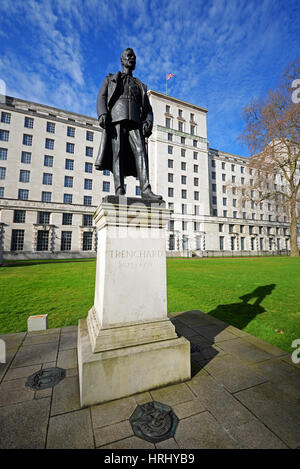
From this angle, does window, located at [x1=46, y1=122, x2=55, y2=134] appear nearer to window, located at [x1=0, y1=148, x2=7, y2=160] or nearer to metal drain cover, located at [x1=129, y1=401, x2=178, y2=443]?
window, located at [x1=0, y1=148, x2=7, y2=160]

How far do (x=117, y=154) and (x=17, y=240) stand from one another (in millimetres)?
A: 35093

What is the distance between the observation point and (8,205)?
31.4 meters

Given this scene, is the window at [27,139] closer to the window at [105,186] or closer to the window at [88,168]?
the window at [88,168]

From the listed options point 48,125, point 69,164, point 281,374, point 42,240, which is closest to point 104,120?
point 281,374

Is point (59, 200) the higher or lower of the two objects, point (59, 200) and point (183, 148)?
the lower

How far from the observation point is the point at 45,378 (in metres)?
2.78

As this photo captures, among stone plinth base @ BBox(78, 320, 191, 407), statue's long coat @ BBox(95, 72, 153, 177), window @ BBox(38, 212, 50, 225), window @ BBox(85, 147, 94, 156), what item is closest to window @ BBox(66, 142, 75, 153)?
window @ BBox(85, 147, 94, 156)

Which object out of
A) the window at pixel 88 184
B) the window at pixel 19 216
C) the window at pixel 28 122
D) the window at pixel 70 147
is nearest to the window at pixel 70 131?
the window at pixel 70 147

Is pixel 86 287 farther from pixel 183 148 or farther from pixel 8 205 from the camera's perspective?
pixel 183 148

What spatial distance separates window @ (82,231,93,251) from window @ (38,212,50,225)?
6.41m

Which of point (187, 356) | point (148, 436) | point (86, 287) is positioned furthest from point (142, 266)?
point (86, 287)

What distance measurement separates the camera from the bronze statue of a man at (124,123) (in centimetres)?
345

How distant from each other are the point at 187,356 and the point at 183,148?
46.8m

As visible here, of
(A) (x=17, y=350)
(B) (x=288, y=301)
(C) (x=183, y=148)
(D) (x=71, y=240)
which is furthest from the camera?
(C) (x=183, y=148)
